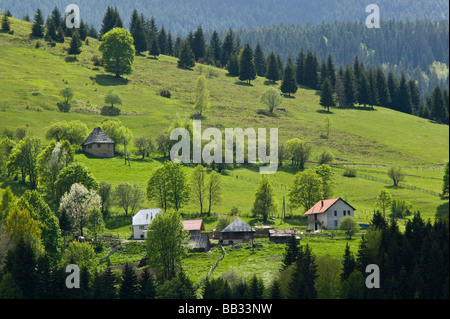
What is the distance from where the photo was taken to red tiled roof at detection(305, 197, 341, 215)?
8903cm

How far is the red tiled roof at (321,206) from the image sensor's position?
292 ft

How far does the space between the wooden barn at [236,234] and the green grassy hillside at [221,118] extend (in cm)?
1218

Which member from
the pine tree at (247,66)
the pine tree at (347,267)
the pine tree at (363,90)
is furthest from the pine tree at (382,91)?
the pine tree at (347,267)

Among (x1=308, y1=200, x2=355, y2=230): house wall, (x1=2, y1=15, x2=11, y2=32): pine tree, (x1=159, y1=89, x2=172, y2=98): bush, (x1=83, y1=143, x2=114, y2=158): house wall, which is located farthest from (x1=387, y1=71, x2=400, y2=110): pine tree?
(x1=2, y1=15, x2=11, y2=32): pine tree

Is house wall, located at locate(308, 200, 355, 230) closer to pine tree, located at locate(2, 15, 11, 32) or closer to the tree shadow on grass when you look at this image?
the tree shadow on grass

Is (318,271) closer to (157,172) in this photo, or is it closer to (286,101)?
(157,172)

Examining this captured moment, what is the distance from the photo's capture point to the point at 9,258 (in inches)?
2386

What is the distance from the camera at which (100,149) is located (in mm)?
112312

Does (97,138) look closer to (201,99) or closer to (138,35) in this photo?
(201,99)

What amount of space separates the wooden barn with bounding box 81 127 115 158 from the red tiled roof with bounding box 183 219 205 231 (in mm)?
34518

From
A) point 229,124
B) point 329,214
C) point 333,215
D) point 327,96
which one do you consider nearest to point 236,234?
point 329,214

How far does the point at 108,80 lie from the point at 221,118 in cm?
3523

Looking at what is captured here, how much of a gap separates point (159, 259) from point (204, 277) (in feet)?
18.5
